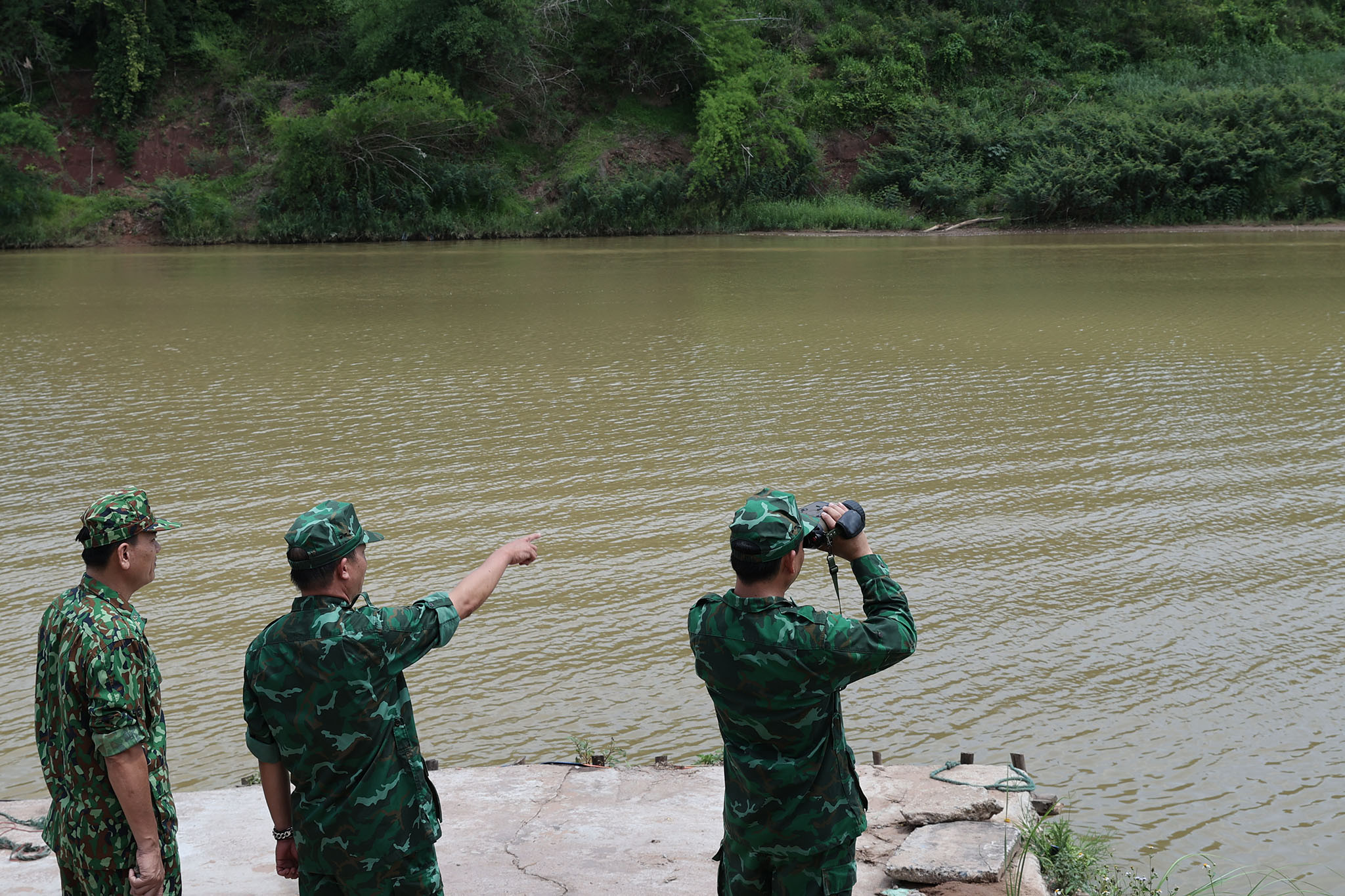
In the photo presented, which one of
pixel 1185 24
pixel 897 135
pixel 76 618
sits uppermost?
pixel 1185 24

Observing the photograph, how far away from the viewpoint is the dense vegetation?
3794 centimetres

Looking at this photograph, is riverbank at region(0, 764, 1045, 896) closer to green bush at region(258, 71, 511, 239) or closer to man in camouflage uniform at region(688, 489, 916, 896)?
man in camouflage uniform at region(688, 489, 916, 896)

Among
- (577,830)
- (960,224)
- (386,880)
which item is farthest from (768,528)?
(960,224)

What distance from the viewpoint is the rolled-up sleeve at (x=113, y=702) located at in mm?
3158

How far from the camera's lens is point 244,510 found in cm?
995

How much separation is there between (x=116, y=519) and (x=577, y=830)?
7.21ft

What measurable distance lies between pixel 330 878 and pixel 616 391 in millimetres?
11351

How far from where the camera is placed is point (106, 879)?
10.7ft

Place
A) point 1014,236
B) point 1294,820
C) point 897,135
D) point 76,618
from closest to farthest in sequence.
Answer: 1. point 76,618
2. point 1294,820
3. point 1014,236
4. point 897,135

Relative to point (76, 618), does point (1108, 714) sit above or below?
below

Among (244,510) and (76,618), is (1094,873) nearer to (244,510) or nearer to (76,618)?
(76,618)

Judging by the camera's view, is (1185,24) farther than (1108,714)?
Yes

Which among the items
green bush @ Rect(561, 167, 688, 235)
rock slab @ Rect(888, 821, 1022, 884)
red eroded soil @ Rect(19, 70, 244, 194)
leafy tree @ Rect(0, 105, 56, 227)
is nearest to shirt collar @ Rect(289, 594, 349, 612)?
rock slab @ Rect(888, 821, 1022, 884)

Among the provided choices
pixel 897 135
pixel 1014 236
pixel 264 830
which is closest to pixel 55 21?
pixel 897 135
